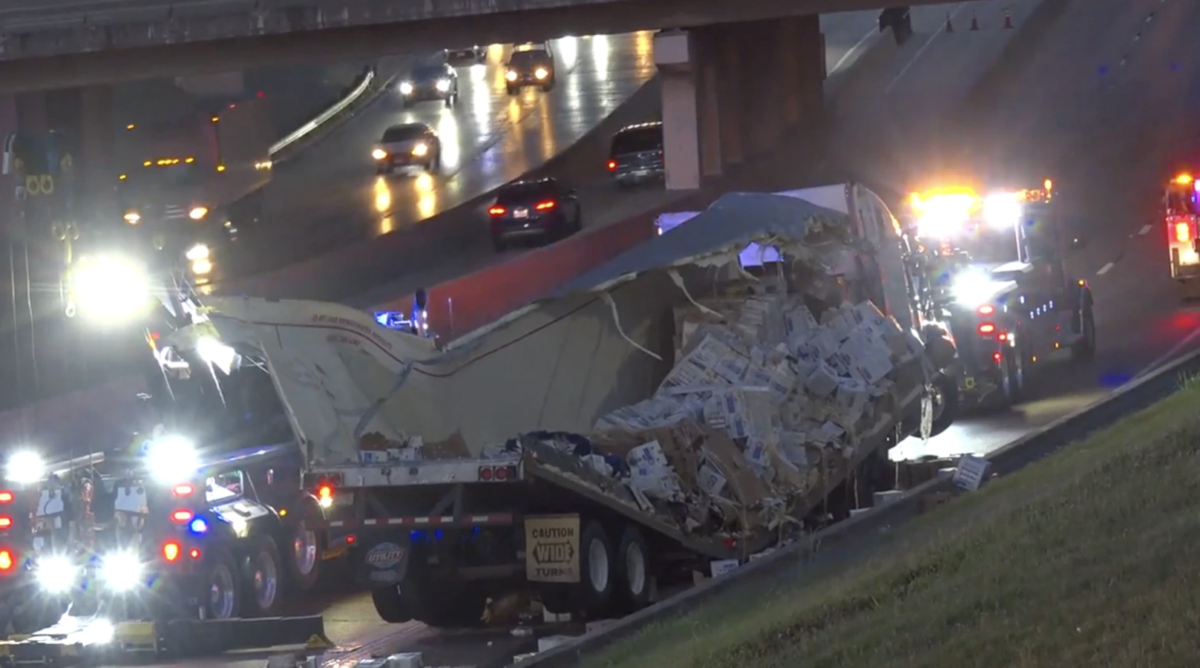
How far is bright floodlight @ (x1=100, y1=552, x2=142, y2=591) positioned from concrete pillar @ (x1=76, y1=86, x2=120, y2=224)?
2548cm

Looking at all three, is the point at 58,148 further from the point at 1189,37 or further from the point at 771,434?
the point at 1189,37

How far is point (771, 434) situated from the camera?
16281 millimetres

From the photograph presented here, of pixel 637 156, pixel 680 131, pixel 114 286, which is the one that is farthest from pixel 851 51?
Result: pixel 114 286

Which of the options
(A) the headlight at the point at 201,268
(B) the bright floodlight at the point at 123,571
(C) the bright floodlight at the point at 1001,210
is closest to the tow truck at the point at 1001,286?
(C) the bright floodlight at the point at 1001,210

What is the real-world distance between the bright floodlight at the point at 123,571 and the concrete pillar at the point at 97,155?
25.5m

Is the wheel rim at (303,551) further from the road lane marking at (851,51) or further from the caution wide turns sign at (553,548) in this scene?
the road lane marking at (851,51)

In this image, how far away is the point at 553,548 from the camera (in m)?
14.6

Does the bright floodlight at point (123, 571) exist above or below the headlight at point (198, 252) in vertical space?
below

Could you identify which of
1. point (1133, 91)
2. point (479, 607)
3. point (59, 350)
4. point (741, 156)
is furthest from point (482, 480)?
point (1133, 91)

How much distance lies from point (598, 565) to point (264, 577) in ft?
13.3

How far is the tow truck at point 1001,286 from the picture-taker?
24188mm

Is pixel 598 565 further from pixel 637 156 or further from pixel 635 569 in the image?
pixel 637 156

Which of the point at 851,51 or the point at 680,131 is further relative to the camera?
the point at 851,51

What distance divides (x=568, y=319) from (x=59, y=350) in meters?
21.7
